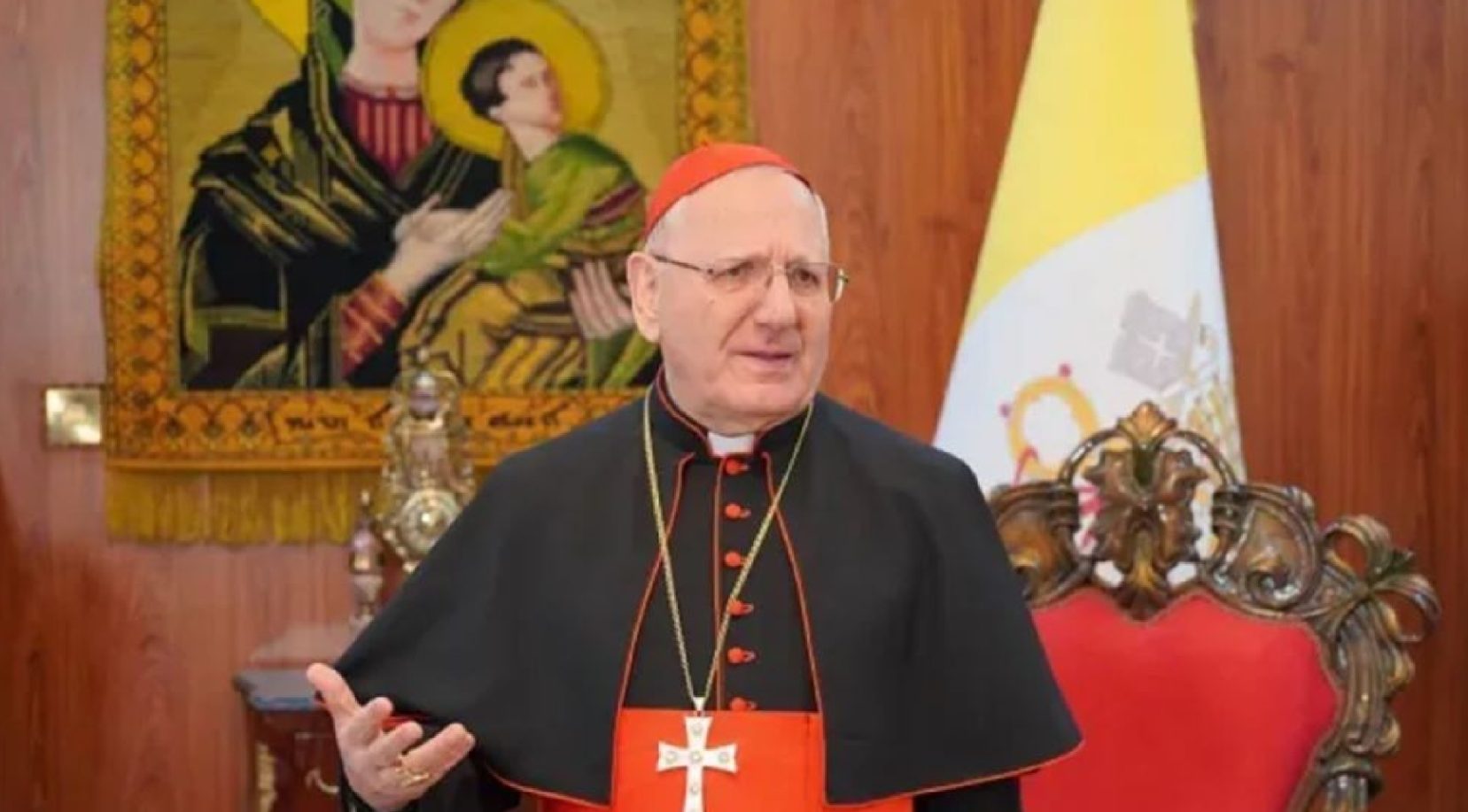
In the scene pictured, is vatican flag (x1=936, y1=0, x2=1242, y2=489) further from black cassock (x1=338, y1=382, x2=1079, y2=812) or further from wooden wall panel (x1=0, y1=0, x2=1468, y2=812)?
black cassock (x1=338, y1=382, x2=1079, y2=812)

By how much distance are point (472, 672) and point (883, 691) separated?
1.50ft

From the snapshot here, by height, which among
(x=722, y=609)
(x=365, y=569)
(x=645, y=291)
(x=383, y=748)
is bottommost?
(x=365, y=569)

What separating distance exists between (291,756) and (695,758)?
1621 mm

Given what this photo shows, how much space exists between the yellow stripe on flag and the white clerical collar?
1.43m

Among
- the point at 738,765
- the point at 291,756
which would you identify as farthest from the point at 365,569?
the point at 738,765

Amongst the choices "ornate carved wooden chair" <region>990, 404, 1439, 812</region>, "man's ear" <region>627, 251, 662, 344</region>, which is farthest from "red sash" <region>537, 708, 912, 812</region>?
"ornate carved wooden chair" <region>990, 404, 1439, 812</region>

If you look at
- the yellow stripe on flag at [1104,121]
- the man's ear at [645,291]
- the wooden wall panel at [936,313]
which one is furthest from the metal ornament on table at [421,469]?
the man's ear at [645,291]

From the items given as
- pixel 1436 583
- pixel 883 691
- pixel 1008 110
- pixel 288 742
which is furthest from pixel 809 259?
pixel 1436 583

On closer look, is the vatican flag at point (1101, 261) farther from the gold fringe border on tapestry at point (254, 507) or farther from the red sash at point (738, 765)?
the red sash at point (738, 765)

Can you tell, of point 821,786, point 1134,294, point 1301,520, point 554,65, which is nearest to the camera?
point 821,786

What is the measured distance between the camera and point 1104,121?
3473mm

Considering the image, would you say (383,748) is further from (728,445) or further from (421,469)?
(421,469)

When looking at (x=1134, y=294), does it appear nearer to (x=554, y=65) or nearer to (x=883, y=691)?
(x=554, y=65)

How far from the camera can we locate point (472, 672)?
212 centimetres
